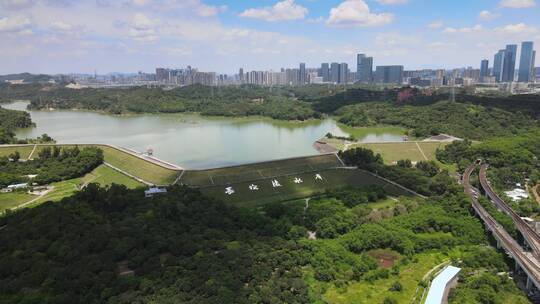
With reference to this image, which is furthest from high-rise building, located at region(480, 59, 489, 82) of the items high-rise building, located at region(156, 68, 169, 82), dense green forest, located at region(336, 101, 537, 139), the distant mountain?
the distant mountain

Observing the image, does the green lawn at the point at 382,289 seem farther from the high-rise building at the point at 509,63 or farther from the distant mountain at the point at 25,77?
the distant mountain at the point at 25,77

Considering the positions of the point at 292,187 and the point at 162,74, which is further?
the point at 162,74

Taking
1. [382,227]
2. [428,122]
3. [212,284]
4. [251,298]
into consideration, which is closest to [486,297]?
[382,227]

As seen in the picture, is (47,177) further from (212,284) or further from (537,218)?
(537,218)

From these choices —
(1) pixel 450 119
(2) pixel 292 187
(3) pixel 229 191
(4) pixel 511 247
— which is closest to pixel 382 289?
(4) pixel 511 247

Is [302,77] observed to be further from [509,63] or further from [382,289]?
[382,289]
